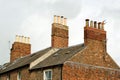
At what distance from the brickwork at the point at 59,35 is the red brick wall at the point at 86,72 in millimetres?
7528

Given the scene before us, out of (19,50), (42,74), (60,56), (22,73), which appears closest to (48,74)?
(42,74)

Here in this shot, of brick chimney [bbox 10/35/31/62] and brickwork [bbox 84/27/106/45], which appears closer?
brickwork [bbox 84/27/106/45]

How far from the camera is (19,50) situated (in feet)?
177

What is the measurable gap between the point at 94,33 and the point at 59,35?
21.9 feet

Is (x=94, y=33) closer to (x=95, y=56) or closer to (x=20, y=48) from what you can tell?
(x=95, y=56)

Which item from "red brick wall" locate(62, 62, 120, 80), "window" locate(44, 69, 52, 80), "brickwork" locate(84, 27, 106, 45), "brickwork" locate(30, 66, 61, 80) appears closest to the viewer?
"red brick wall" locate(62, 62, 120, 80)

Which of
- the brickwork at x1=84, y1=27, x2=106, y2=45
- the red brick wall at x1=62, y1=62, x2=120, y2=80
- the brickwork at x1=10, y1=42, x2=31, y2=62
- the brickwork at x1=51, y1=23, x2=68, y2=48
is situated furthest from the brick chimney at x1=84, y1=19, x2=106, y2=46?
the brickwork at x1=10, y1=42, x2=31, y2=62

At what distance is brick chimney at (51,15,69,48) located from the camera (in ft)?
148

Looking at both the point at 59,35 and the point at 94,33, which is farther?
the point at 59,35

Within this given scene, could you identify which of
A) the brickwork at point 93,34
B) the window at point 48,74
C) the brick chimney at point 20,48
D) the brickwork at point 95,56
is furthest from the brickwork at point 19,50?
the brickwork at point 95,56

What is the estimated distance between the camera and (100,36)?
4019cm

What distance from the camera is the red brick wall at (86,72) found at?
121 ft

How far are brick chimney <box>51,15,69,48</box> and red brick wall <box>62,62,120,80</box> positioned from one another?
752cm

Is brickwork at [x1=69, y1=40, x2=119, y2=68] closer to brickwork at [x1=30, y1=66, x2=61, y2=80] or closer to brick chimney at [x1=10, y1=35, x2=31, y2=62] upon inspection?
brickwork at [x1=30, y1=66, x2=61, y2=80]
